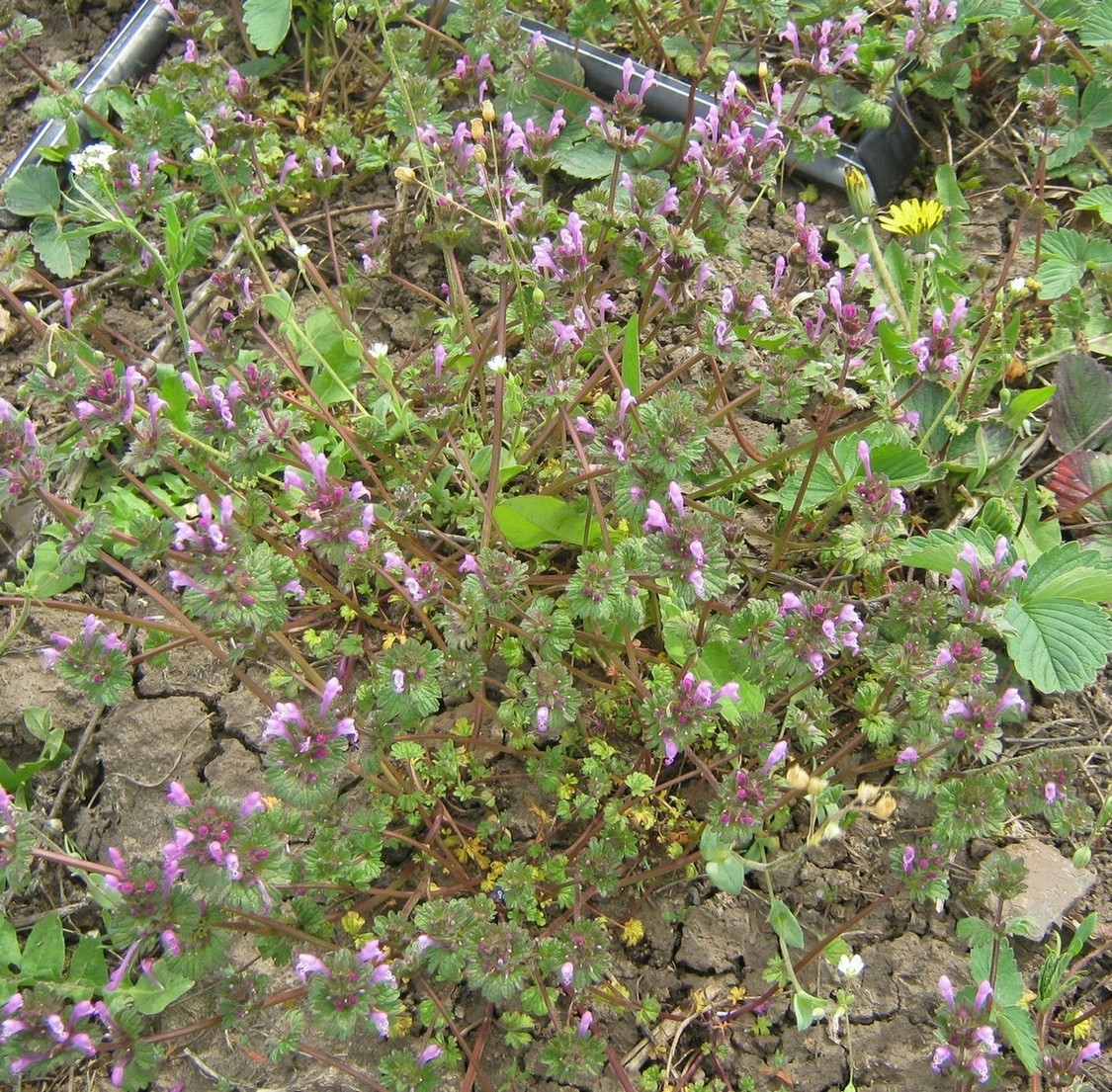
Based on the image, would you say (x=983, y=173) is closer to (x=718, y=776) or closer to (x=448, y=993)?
(x=718, y=776)

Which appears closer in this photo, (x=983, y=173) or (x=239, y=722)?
(x=239, y=722)

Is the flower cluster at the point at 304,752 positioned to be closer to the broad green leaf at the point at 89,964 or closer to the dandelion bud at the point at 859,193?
the broad green leaf at the point at 89,964

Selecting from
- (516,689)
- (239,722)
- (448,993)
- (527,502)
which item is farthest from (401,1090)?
(527,502)

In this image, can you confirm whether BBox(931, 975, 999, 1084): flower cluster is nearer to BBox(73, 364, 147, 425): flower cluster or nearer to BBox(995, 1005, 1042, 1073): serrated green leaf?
BBox(995, 1005, 1042, 1073): serrated green leaf

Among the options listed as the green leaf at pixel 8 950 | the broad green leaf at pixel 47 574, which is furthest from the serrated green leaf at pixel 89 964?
the broad green leaf at pixel 47 574

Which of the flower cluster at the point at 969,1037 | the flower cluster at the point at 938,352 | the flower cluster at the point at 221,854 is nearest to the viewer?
the flower cluster at the point at 221,854

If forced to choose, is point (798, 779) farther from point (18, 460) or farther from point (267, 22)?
point (267, 22)

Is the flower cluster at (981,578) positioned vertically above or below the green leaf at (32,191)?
below
